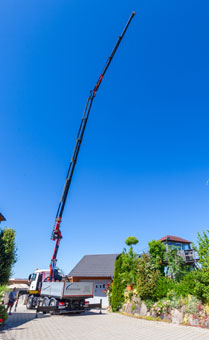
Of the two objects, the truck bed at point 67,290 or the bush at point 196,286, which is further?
the truck bed at point 67,290

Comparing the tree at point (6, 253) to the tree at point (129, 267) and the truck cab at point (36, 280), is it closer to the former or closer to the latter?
the truck cab at point (36, 280)

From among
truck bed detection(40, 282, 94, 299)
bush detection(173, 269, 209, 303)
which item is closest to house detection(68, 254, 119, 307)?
truck bed detection(40, 282, 94, 299)

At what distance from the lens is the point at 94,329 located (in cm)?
917

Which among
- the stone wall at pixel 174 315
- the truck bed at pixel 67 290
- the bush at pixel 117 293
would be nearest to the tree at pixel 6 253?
the truck bed at pixel 67 290

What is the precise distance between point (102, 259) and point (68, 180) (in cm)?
1752

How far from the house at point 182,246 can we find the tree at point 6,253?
13.4m

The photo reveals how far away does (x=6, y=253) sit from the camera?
49.2 feet

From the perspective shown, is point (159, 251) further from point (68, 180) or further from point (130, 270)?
point (68, 180)

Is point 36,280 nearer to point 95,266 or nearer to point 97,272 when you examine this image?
point 97,272

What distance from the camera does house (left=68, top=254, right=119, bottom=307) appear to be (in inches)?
939

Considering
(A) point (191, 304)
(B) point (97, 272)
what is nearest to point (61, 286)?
(A) point (191, 304)

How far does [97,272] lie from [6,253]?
13871mm

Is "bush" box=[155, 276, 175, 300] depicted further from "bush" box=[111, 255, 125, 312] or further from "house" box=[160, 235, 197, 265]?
"house" box=[160, 235, 197, 265]

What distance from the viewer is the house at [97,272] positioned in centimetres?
2386
